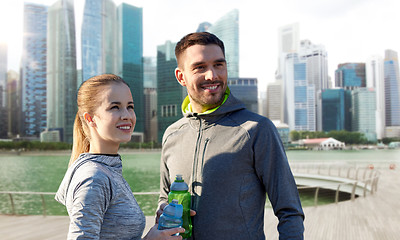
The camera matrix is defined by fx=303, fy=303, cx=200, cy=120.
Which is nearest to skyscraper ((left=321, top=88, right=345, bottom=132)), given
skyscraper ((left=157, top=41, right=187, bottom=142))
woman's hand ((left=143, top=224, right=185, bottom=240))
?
skyscraper ((left=157, top=41, right=187, bottom=142))

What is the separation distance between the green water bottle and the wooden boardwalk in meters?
4.61

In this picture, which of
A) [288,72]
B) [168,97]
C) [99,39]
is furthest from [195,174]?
[288,72]

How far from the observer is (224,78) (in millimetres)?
1454

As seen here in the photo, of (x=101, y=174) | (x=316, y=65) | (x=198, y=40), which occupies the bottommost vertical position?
(x=101, y=174)

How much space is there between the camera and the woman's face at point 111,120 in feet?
3.96

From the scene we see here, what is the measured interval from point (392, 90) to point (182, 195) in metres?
150

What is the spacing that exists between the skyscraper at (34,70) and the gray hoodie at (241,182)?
9378 centimetres

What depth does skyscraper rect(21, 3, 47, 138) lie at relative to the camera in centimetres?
8519

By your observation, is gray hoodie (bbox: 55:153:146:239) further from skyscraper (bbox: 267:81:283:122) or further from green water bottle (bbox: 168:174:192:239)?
skyscraper (bbox: 267:81:283:122)

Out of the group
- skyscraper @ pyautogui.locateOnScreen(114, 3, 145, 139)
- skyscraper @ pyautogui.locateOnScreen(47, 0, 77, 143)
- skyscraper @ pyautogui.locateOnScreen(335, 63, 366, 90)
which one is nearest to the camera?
skyscraper @ pyautogui.locateOnScreen(47, 0, 77, 143)

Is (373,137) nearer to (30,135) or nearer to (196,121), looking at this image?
(30,135)

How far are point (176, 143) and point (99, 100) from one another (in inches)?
20.1

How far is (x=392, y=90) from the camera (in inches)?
4995

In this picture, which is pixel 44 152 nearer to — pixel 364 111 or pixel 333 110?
pixel 333 110
